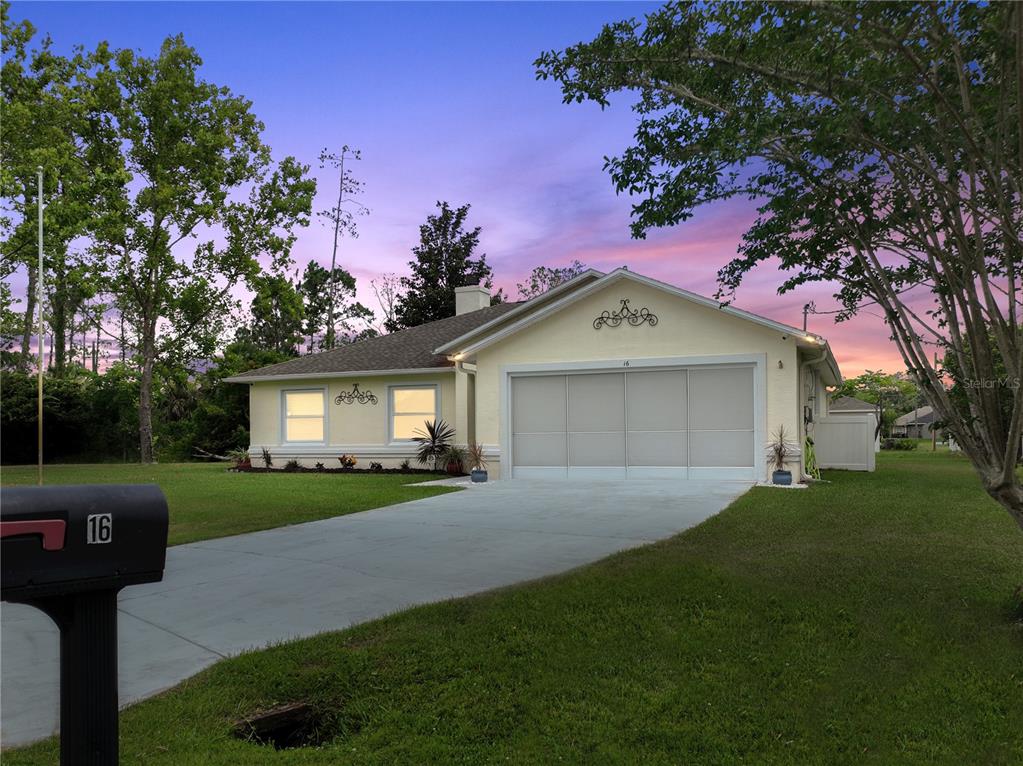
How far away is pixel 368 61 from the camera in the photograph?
38.7 ft

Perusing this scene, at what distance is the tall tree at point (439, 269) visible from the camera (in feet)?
136

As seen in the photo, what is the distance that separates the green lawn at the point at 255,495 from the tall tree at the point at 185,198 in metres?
8.14

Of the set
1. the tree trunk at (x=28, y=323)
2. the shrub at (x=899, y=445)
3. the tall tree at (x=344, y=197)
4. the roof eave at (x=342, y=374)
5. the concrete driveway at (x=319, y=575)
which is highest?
the tall tree at (x=344, y=197)

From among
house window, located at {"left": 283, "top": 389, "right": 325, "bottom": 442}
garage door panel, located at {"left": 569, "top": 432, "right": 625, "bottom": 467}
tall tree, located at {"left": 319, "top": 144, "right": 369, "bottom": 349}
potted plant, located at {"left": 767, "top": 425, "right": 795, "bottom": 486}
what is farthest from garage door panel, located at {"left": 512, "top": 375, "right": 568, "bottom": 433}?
tall tree, located at {"left": 319, "top": 144, "right": 369, "bottom": 349}

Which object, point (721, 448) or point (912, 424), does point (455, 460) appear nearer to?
point (721, 448)

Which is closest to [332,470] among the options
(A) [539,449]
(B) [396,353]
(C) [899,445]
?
(B) [396,353]

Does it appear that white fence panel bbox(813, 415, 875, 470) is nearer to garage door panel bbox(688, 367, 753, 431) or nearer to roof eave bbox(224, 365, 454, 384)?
garage door panel bbox(688, 367, 753, 431)

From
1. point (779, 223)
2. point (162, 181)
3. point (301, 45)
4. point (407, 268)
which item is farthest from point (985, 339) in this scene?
point (407, 268)

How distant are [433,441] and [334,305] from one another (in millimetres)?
28273

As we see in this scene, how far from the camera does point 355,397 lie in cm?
1942

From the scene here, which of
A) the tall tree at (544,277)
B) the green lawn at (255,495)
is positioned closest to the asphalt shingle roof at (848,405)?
the tall tree at (544,277)

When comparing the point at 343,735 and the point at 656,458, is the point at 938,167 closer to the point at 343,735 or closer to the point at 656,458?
the point at 343,735

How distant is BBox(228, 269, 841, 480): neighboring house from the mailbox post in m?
13.4

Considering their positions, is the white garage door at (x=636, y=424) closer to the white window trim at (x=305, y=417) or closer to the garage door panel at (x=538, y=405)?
the garage door panel at (x=538, y=405)
